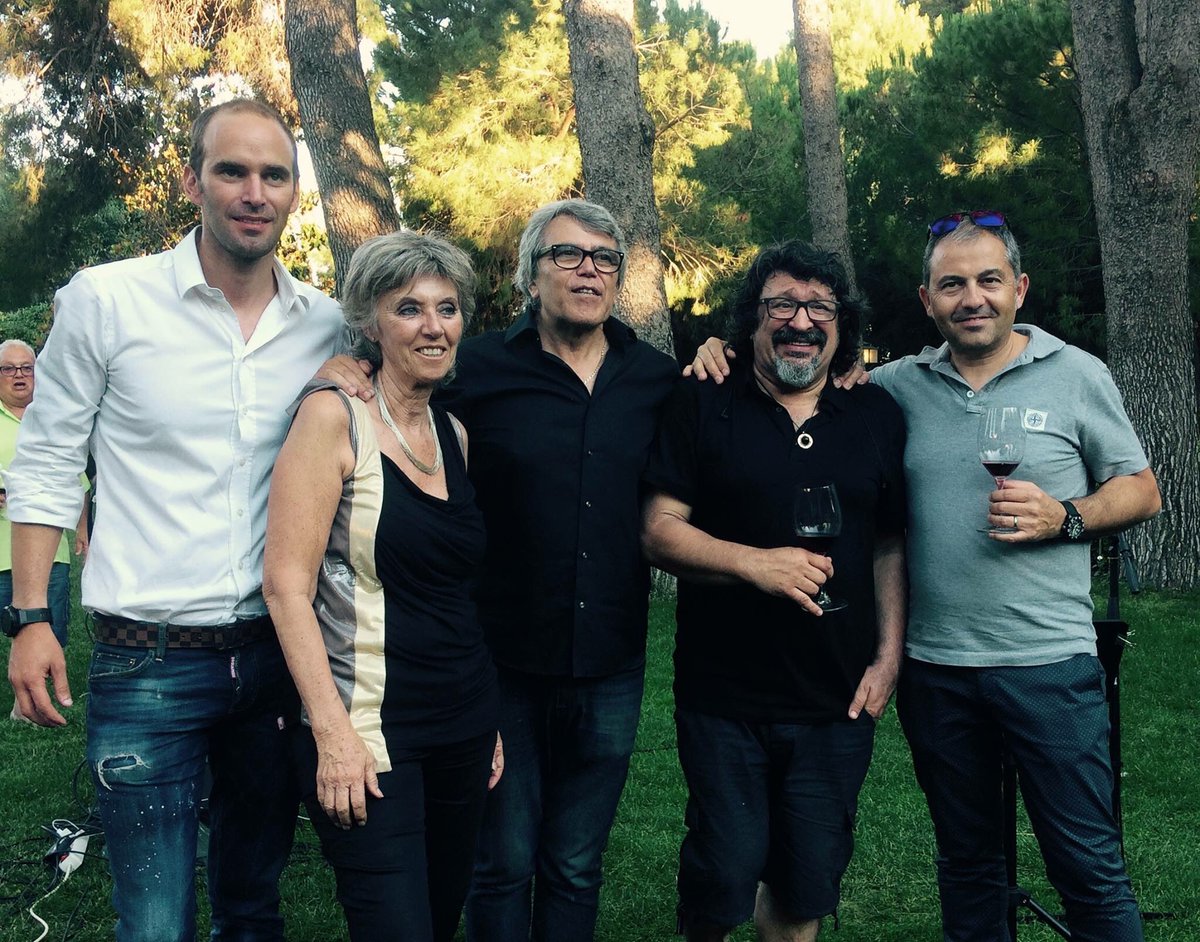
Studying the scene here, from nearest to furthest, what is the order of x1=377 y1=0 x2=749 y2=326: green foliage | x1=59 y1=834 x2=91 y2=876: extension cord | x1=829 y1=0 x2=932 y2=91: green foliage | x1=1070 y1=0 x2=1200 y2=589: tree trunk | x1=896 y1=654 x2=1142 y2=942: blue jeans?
x1=896 y1=654 x2=1142 y2=942: blue jeans
x1=59 y1=834 x2=91 y2=876: extension cord
x1=1070 y1=0 x2=1200 y2=589: tree trunk
x1=377 y1=0 x2=749 y2=326: green foliage
x1=829 y1=0 x2=932 y2=91: green foliage

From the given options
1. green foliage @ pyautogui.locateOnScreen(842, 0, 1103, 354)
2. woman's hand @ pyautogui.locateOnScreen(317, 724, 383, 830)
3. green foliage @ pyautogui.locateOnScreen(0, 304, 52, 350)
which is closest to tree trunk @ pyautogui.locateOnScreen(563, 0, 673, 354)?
woman's hand @ pyautogui.locateOnScreen(317, 724, 383, 830)

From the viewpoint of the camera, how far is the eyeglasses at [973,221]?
3.07 meters

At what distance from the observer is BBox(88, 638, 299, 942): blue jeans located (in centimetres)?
241

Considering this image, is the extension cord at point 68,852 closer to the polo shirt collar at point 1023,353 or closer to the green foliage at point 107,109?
the polo shirt collar at point 1023,353

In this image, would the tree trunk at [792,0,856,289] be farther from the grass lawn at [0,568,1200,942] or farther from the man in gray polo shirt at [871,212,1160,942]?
the man in gray polo shirt at [871,212,1160,942]

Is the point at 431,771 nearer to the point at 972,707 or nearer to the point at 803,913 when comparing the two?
the point at 803,913

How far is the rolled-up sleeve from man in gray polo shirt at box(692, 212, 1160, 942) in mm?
1512

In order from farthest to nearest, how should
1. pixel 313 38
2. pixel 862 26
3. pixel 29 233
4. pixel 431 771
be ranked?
pixel 862 26
pixel 29 233
pixel 313 38
pixel 431 771

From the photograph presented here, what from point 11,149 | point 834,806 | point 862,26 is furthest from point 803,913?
point 862,26

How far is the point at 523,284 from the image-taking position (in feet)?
10.4

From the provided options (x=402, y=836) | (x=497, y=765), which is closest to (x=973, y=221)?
(x=497, y=765)

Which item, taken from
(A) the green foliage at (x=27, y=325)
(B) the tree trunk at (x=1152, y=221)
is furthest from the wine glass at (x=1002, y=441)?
(A) the green foliage at (x=27, y=325)

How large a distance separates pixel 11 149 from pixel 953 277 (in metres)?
18.4

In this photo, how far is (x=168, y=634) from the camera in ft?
8.14
